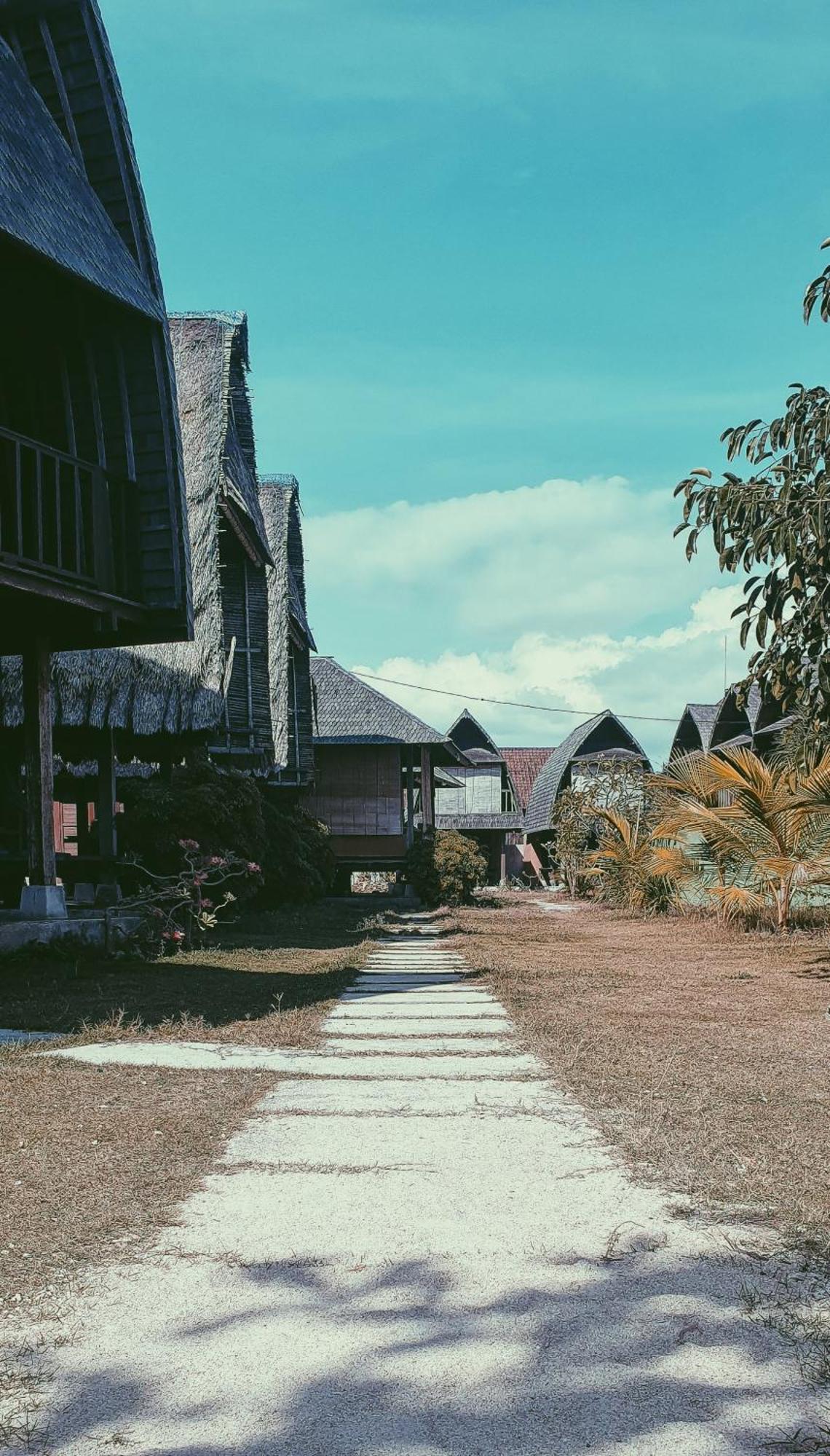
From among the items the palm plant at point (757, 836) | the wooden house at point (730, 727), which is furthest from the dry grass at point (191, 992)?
the wooden house at point (730, 727)

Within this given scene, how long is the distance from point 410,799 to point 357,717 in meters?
2.04

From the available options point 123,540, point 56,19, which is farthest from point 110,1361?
point 56,19

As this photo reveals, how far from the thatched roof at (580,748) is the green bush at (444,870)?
12.4 m

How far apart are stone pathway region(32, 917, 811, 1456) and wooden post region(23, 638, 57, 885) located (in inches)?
231

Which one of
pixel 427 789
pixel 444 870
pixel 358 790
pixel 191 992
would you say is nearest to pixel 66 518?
pixel 191 992

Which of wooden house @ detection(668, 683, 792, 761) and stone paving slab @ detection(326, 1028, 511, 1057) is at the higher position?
wooden house @ detection(668, 683, 792, 761)

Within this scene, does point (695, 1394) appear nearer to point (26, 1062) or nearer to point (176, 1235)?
point (176, 1235)

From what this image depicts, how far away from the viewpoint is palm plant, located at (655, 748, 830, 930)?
1363 cm

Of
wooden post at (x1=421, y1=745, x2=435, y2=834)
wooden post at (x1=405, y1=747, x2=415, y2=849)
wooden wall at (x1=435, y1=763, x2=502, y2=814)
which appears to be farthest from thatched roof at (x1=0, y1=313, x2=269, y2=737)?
wooden wall at (x1=435, y1=763, x2=502, y2=814)

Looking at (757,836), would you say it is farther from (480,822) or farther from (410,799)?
(480,822)

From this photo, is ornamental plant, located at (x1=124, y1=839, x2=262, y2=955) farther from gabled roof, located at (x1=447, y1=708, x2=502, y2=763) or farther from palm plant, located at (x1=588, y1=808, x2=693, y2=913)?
gabled roof, located at (x1=447, y1=708, x2=502, y2=763)

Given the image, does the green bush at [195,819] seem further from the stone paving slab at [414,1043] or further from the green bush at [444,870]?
the green bush at [444,870]

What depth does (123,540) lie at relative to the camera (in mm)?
9867

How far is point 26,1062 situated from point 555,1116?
93.4 inches
